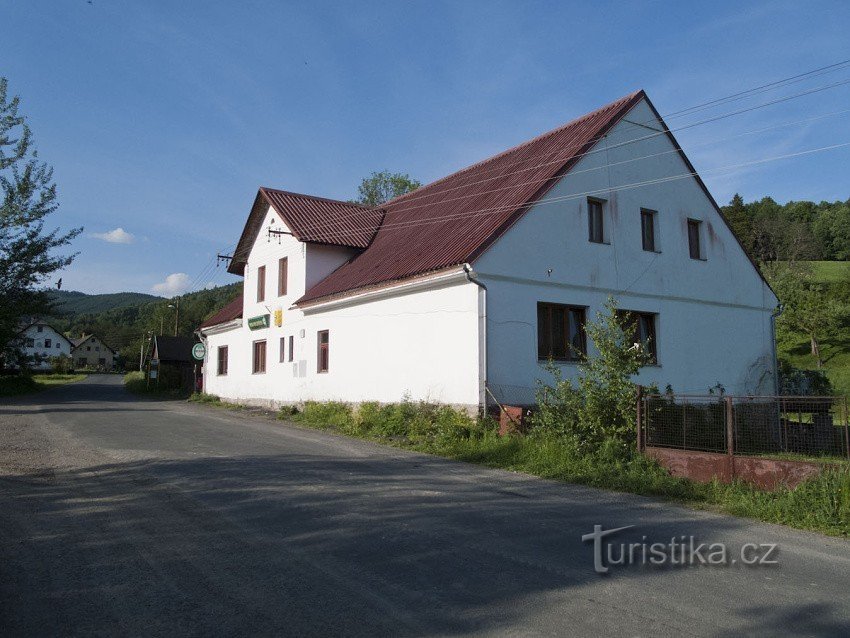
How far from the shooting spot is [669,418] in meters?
10.7

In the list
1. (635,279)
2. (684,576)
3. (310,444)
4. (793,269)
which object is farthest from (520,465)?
(793,269)

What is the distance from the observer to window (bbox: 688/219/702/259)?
1941 centimetres

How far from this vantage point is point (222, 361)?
98.5ft

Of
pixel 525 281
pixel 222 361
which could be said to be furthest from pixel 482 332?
pixel 222 361

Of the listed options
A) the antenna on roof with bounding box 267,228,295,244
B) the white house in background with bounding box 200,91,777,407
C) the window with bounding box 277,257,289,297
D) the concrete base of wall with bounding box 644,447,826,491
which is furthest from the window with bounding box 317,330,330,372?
the concrete base of wall with bounding box 644,447,826,491

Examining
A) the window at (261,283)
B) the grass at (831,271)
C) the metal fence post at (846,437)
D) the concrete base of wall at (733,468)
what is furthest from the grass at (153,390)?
the grass at (831,271)

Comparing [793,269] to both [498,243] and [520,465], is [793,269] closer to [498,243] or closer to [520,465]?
[498,243]

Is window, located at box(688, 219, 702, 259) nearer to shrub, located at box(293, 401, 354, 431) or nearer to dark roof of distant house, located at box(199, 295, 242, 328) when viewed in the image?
shrub, located at box(293, 401, 354, 431)

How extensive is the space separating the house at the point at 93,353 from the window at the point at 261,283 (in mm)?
124267

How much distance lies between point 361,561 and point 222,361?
85.9 ft

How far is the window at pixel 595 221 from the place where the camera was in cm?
1700

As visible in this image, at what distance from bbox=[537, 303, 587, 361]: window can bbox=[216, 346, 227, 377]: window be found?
18500 millimetres

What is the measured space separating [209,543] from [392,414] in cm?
997

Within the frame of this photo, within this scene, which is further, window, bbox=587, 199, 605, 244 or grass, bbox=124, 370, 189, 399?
grass, bbox=124, 370, 189, 399
